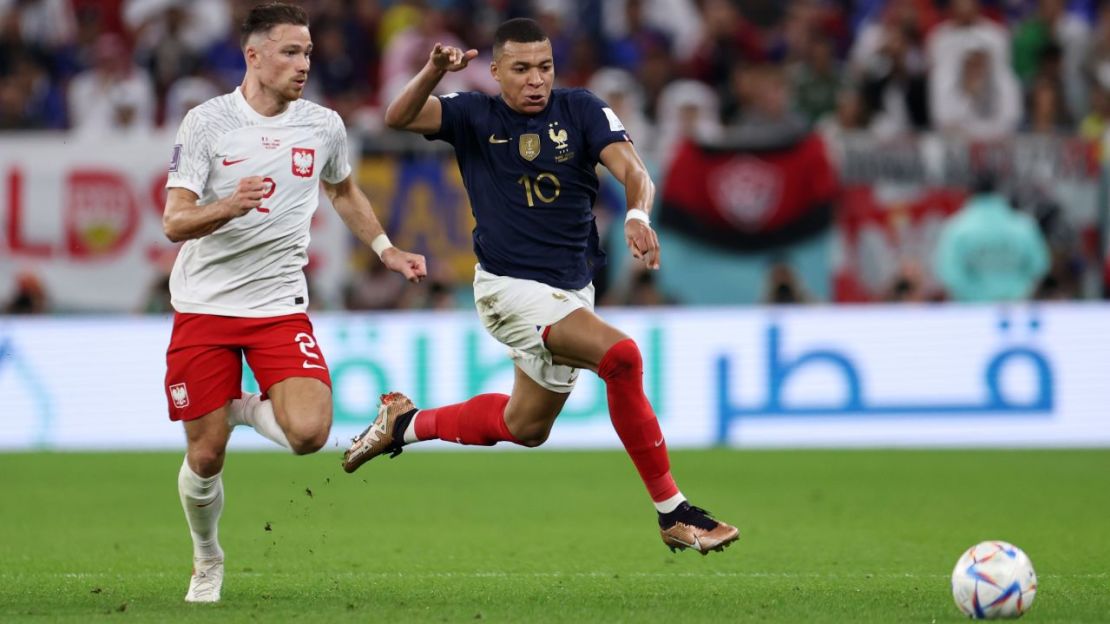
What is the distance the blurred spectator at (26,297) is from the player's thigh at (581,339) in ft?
28.8

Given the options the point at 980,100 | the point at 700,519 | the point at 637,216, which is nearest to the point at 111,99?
the point at 980,100

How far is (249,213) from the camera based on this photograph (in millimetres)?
7285

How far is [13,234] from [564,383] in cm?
891

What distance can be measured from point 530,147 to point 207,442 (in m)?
1.90

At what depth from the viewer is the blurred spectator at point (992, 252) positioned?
14883mm

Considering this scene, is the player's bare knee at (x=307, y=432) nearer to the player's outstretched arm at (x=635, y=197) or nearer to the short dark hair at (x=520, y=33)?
the player's outstretched arm at (x=635, y=197)

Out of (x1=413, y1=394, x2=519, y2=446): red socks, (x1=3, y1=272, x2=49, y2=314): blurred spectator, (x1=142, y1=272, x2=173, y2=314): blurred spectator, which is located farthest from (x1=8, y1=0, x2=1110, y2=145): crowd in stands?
(x1=413, y1=394, x2=519, y2=446): red socks

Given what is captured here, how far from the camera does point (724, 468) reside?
13.2 meters

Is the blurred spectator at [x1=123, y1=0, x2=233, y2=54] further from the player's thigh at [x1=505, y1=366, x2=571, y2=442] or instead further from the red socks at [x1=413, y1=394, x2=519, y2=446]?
the player's thigh at [x1=505, y1=366, x2=571, y2=442]

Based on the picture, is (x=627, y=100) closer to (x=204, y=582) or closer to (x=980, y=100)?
(x=980, y=100)

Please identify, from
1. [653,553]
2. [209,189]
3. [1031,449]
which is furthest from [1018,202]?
[209,189]

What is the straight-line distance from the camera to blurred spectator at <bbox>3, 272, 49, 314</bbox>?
49.3ft

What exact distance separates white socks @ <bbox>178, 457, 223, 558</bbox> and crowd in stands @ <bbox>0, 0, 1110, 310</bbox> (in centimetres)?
876

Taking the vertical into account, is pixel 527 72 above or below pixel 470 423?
above
